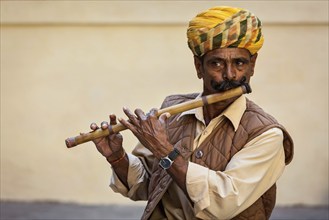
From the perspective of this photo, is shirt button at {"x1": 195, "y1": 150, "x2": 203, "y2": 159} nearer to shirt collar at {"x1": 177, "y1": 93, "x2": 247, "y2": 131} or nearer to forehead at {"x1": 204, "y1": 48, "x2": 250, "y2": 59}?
shirt collar at {"x1": 177, "y1": 93, "x2": 247, "y2": 131}

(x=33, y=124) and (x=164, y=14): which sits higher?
(x=164, y=14)

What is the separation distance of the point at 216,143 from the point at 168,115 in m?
0.28

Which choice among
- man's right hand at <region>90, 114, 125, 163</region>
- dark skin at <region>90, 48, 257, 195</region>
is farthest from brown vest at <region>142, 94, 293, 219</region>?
man's right hand at <region>90, 114, 125, 163</region>

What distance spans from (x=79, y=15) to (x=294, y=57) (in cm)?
187

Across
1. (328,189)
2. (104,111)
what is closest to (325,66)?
(328,189)

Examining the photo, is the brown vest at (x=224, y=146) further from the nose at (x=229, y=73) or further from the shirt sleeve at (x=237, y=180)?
the nose at (x=229, y=73)

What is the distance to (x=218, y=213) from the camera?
3.93m

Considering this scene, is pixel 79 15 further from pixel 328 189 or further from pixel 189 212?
pixel 189 212

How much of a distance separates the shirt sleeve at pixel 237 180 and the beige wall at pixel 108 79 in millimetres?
3958

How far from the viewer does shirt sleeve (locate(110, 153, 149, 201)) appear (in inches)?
175

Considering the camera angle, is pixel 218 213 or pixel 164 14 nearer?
pixel 218 213

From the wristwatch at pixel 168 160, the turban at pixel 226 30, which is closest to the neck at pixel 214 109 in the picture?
the turban at pixel 226 30

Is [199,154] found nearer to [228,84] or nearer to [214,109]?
[214,109]

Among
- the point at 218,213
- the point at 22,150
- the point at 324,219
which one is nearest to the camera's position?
the point at 218,213
